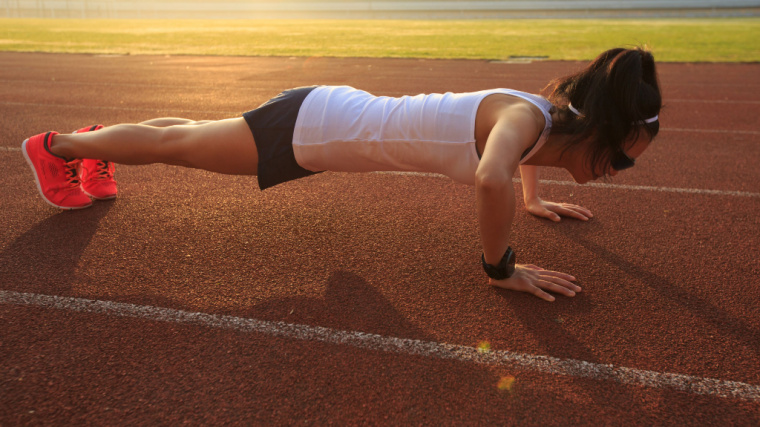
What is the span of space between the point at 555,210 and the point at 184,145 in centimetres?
244

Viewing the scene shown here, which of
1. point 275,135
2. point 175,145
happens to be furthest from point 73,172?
point 275,135

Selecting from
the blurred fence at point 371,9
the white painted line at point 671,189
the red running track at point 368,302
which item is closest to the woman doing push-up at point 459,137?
the red running track at point 368,302

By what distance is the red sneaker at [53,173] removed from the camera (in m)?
3.51

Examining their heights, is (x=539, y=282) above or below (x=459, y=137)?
below

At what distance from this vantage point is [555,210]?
3.88m

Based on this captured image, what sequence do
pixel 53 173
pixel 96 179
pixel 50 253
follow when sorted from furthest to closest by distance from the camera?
pixel 96 179 → pixel 53 173 → pixel 50 253

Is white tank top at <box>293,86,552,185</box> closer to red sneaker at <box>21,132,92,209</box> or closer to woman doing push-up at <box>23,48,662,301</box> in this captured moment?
woman doing push-up at <box>23,48,662,301</box>

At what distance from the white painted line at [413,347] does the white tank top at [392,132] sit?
2.76 feet

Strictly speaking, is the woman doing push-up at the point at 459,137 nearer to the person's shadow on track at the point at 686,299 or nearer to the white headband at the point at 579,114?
the white headband at the point at 579,114

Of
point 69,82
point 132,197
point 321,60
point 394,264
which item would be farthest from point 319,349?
point 321,60

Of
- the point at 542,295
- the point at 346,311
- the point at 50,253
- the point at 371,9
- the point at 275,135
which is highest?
the point at 275,135

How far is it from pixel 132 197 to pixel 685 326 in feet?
12.0

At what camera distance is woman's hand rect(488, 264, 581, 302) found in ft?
9.05

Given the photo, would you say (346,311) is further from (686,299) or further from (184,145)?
(686,299)
